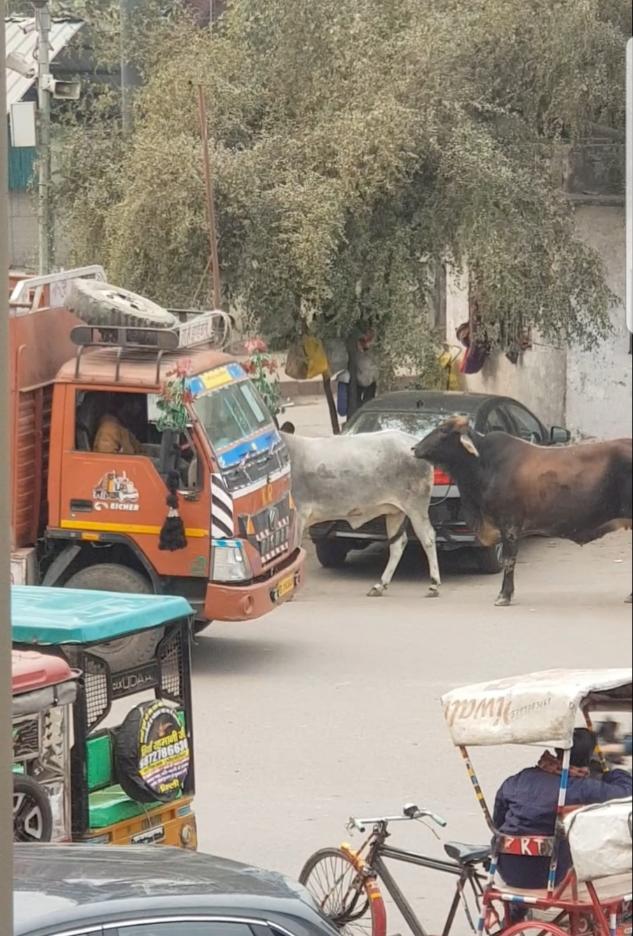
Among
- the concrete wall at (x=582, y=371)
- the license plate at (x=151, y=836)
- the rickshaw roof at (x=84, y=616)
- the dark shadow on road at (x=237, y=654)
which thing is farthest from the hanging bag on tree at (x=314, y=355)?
the license plate at (x=151, y=836)

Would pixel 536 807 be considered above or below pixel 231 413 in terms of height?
below

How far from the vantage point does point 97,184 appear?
1955cm

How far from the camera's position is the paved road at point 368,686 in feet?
32.4

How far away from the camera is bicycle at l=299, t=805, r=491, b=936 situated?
22.6 ft

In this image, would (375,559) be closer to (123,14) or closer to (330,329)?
(330,329)

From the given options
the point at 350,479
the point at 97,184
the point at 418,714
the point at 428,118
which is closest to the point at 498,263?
the point at 428,118

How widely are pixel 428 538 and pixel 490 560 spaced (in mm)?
1448

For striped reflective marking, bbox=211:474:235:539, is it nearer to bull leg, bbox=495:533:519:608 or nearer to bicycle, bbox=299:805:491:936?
bull leg, bbox=495:533:519:608

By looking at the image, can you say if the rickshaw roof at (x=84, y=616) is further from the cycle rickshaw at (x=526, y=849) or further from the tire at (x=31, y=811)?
the cycle rickshaw at (x=526, y=849)

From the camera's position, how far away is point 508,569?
15.0 metres

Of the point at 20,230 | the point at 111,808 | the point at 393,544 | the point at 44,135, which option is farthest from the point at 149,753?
the point at 20,230

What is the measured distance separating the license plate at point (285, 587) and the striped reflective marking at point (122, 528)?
83 cm

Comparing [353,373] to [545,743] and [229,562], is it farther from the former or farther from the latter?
[545,743]

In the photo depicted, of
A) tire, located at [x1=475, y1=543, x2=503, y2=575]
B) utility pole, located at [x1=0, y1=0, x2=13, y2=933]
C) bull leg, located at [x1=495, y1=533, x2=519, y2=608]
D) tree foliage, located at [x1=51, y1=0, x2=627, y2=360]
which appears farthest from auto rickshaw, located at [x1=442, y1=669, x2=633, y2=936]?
tree foliage, located at [x1=51, y1=0, x2=627, y2=360]
